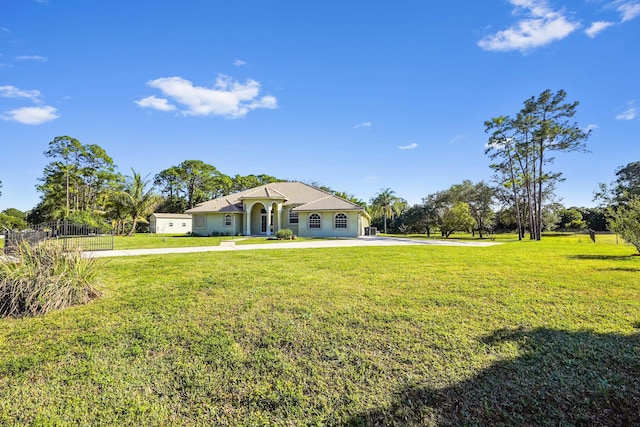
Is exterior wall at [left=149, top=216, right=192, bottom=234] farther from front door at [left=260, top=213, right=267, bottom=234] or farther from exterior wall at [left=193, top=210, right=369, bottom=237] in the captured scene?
front door at [left=260, top=213, right=267, bottom=234]

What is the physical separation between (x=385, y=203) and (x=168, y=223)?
32945 mm

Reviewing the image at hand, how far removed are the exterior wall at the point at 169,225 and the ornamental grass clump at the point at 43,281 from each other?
3667 centimetres

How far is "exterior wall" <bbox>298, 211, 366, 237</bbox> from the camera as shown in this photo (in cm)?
2573

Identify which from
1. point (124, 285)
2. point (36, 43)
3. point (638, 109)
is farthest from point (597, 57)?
point (36, 43)

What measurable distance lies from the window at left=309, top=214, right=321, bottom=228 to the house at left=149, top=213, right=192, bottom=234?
23.9 m

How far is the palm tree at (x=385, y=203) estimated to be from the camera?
158 ft

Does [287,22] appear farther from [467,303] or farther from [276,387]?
[276,387]

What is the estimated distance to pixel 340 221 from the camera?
26078mm

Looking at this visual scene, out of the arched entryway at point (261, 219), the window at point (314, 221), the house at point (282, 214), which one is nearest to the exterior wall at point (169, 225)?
the house at point (282, 214)

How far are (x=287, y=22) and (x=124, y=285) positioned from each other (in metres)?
11.5

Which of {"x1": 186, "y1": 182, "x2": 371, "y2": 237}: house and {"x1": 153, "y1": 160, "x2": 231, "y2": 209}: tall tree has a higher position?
{"x1": 153, "y1": 160, "x2": 231, "y2": 209}: tall tree

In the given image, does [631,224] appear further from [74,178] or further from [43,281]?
[74,178]

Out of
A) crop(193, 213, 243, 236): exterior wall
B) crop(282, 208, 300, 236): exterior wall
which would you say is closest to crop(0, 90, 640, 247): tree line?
crop(193, 213, 243, 236): exterior wall

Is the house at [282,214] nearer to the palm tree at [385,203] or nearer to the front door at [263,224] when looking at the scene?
the front door at [263,224]
